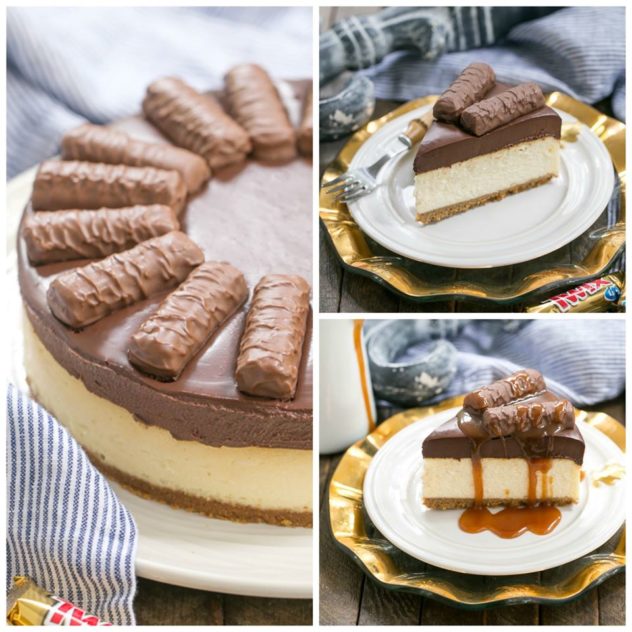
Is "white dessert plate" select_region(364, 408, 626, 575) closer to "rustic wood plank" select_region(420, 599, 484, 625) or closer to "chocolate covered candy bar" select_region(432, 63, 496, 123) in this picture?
"rustic wood plank" select_region(420, 599, 484, 625)

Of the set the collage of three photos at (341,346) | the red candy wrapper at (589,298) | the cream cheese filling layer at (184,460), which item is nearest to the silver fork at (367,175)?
the collage of three photos at (341,346)

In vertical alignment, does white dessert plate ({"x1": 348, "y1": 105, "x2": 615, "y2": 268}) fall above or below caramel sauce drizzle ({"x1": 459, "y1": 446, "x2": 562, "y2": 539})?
above

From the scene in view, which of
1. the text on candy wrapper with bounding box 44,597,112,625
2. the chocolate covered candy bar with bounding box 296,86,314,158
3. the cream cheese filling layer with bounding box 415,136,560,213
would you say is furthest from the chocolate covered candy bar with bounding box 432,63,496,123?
the text on candy wrapper with bounding box 44,597,112,625

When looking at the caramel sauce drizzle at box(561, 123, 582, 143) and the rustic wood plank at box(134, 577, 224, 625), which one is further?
the caramel sauce drizzle at box(561, 123, 582, 143)

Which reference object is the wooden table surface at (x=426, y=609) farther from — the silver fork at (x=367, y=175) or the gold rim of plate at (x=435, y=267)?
the silver fork at (x=367, y=175)

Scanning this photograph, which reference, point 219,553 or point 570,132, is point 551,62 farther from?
point 219,553

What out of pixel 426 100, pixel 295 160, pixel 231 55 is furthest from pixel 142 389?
pixel 231 55

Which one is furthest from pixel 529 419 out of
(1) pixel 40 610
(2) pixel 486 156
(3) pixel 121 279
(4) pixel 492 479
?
(1) pixel 40 610
